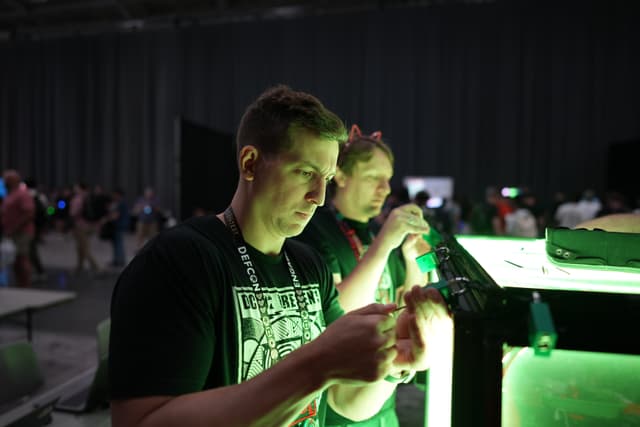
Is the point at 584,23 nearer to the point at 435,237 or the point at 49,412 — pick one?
the point at 435,237

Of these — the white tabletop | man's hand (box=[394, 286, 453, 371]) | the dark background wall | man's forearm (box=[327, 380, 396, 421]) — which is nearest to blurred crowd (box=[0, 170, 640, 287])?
the white tabletop

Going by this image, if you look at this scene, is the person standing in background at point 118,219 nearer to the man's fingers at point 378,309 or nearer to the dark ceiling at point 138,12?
the man's fingers at point 378,309

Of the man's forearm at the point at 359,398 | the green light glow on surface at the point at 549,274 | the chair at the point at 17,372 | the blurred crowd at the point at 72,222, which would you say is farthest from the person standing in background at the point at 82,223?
the green light glow on surface at the point at 549,274

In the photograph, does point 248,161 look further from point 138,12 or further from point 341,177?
point 138,12

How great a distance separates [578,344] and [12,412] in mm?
1857

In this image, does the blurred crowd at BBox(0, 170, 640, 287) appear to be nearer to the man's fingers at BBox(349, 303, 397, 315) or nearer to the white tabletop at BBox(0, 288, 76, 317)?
the white tabletop at BBox(0, 288, 76, 317)

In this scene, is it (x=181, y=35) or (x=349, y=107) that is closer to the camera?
(x=349, y=107)

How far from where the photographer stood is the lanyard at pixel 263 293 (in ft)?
2.66

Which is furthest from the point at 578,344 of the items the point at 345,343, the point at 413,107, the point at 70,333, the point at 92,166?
the point at 92,166

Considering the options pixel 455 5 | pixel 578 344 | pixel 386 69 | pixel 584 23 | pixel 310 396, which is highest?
pixel 455 5

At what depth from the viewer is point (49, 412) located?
5.28 ft

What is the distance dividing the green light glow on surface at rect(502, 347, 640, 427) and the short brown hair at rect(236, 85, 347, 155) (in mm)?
529

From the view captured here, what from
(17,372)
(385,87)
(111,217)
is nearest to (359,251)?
(17,372)

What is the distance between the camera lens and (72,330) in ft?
13.8
